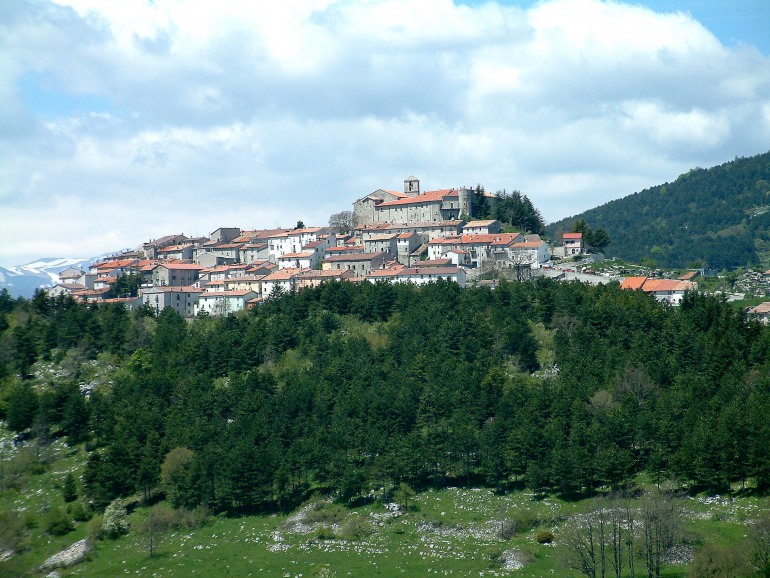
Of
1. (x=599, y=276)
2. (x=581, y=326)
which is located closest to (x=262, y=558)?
(x=581, y=326)

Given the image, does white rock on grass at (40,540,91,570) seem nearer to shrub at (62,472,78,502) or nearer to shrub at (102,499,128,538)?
shrub at (102,499,128,538)

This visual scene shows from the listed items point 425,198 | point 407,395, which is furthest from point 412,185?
point 407,395

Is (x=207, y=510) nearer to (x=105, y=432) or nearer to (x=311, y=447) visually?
(x=311, y=447)

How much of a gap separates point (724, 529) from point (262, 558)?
2462 centimetres

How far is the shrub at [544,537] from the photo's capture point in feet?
161

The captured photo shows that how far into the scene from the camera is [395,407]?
222ft

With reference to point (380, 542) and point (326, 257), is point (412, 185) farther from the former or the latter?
point (380, 542)

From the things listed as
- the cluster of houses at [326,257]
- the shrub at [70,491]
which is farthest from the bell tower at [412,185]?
the shrub at [70,491]

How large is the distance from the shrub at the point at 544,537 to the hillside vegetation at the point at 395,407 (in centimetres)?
37

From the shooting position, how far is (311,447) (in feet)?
212

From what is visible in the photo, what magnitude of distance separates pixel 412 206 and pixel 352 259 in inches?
592

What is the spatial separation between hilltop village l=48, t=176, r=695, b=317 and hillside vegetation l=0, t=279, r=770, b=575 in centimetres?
1139

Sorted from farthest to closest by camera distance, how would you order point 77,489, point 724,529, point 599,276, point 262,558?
point 599,276, point 77,489, point 262,558, point 724,529

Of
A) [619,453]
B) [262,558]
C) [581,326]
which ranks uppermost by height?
[581,326]
